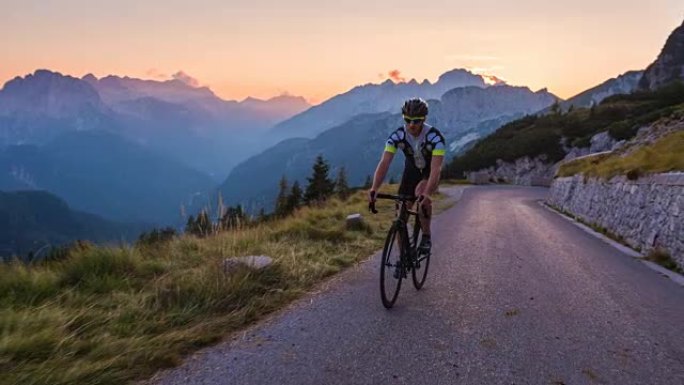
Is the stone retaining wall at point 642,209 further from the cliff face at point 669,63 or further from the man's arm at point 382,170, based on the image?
the cliff face at point 669,63

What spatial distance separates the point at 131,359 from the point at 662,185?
11348mm

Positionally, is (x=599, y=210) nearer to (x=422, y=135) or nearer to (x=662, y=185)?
(x=662, y=185)

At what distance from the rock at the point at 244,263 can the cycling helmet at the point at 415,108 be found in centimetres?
287

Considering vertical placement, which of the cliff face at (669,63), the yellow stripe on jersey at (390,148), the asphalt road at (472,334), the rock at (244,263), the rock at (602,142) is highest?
the cliff face at (669,63)

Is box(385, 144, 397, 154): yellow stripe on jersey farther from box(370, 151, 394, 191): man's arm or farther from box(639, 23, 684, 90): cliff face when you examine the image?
box(639, 23, 684, 90): cliff face

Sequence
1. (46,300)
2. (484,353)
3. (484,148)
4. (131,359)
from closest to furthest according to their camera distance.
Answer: (131,359), (484,353), (46,300), (484,148)

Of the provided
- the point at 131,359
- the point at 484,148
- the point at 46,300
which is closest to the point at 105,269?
the point at 46,300

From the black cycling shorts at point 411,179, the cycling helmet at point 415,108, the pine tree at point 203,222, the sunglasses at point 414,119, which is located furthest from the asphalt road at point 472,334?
the pine tree at point 203,222

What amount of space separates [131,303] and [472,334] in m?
3.70

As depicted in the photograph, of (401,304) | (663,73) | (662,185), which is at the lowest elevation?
(401,304)

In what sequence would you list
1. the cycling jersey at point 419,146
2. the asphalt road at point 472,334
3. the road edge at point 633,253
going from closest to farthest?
the asphalt road at point 472,334 → the cycling jersey at point 419,146 → the road edge at point 633,253

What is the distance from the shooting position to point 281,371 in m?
4.17

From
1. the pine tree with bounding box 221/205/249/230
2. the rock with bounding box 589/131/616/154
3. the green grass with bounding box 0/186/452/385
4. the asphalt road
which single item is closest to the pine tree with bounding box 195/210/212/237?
the pine tree with bounding box 221/205/249/230

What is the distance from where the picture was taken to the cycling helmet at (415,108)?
6512 mm
